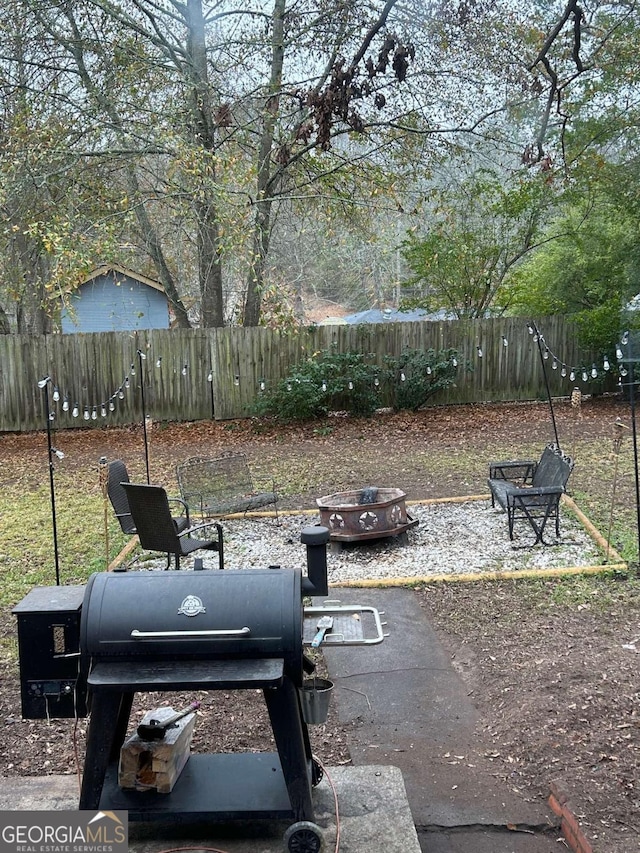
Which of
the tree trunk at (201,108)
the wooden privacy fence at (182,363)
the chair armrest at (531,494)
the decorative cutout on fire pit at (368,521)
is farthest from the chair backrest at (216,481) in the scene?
the wooden privacy fence at (182,363)

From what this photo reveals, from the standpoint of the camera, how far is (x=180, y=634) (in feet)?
8.13

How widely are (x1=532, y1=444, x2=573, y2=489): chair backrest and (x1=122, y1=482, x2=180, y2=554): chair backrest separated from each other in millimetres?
3277

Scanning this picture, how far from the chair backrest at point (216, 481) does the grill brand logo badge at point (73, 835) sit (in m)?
4.77

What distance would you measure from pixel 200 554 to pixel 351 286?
31.0 meters

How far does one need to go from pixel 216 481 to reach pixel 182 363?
6584 mm

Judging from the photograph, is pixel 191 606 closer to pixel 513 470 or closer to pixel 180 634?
pixel 180 634

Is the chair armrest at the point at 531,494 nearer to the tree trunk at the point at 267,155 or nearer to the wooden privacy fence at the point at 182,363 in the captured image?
the tree trunk at the point at 267,155

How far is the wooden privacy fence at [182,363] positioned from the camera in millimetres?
13781

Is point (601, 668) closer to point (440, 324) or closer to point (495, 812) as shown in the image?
point (495, 812)

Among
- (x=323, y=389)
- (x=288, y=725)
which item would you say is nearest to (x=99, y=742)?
(x=288, y=725)

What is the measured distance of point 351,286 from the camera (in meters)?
36.8

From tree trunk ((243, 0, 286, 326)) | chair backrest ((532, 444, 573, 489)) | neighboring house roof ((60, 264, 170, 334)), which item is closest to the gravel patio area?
chair backrest ((532, 444, 573, 489))

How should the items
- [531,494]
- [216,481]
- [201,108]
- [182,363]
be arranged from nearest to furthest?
[531,494] < [216,481] < [201,108] < [182,363]

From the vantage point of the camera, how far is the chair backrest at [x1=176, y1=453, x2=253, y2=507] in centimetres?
765
